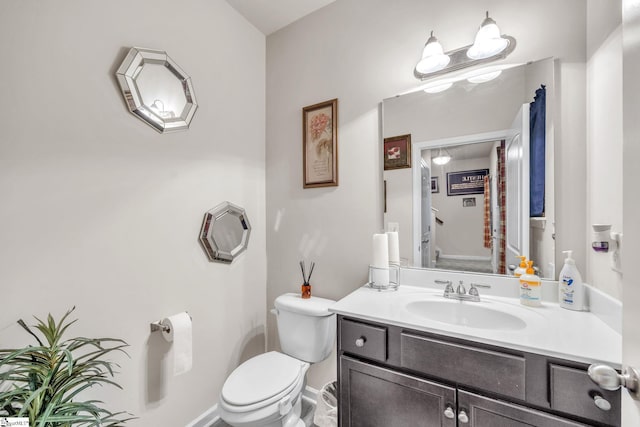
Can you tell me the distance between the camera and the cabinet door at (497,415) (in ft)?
2.63

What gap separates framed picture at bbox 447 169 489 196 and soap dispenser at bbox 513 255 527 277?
0.36m

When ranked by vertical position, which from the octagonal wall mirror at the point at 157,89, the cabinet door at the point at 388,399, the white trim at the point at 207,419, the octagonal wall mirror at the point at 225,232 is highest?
the octagonal wall mirror at the point at 157,89

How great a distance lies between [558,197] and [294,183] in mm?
1432

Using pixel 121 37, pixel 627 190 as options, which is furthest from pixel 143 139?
pixel 627 190

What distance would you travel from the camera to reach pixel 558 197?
1.18m

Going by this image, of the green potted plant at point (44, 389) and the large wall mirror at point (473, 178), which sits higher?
the large wall mirror at point (473, 178)

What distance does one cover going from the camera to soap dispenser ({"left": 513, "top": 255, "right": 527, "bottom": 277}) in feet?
4.05

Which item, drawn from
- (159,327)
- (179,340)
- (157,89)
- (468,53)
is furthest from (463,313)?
(157,89)

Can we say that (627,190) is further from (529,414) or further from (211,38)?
(211,38)

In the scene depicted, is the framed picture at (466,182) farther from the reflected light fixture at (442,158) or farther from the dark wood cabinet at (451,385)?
the dark wood cabinet at (451,385)

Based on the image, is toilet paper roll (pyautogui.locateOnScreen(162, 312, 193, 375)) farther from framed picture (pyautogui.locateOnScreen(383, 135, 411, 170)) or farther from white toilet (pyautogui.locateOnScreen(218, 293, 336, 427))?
framed picture (pyautogui.locateOnScreen(383, 135, 411, 170))

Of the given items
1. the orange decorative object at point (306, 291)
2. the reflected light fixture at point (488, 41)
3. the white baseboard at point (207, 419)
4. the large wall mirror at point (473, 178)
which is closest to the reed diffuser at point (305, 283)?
the orange decorative object at point (306, 291)

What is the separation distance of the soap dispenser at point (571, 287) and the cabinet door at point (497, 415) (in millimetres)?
488

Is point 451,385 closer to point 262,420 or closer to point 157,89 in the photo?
point 262,420
